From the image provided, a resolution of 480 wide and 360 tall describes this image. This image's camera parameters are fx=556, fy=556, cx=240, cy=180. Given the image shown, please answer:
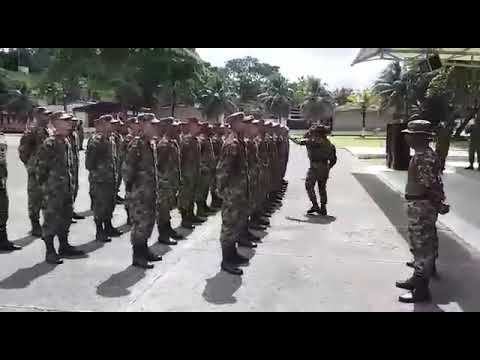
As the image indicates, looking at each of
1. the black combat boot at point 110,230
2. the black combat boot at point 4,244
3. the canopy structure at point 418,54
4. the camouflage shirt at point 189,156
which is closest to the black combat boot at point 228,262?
the black combat boot at point 110,230

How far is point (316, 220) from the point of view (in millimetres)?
10016

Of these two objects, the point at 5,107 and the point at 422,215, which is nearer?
the point at 422,215

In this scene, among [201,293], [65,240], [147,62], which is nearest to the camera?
[201,293]

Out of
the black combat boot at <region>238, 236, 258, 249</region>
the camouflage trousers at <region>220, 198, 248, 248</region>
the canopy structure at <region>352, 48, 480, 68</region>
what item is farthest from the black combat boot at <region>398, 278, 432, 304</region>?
the canopy structure at <region>352, 48, 480, 68</region>

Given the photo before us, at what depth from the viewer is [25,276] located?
5996mm

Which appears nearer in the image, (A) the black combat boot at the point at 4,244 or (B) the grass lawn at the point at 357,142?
(A) the black combat boot at the point at 4,244

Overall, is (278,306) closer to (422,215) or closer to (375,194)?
(422,215)

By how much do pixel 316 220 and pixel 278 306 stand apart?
490 cm

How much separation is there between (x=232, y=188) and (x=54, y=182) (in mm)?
2071

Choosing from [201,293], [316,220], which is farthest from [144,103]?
[201,293]

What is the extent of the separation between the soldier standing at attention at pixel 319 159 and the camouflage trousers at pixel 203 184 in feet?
6.75

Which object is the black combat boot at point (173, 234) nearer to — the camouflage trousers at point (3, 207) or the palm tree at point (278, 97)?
the camouflage trousers at point (3, 207)

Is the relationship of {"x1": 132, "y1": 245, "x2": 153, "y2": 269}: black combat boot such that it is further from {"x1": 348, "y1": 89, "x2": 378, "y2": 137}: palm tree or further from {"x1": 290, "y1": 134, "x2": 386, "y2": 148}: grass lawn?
{"x1": 348, "y1": 89, "x2": 378, "y2": 137}: palm tree

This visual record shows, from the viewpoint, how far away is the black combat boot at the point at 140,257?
6.39 m
